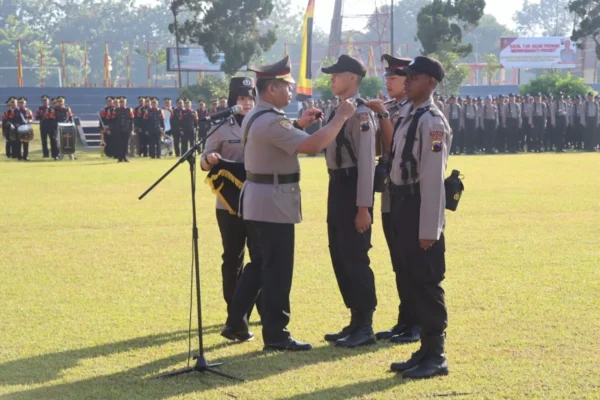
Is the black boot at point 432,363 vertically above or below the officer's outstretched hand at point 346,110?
below

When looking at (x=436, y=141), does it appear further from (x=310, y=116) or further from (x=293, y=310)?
(x=293, y=310)

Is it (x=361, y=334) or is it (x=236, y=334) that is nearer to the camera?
(x=361, y=334)

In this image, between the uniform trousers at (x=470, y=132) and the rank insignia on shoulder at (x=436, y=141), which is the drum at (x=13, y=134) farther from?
the rank insignia on shoulder at (x=436, y=141)

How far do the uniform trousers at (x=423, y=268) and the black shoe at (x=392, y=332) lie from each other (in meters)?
0.92

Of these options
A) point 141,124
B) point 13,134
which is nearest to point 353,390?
point 13,134

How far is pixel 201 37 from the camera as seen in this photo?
4578 cm

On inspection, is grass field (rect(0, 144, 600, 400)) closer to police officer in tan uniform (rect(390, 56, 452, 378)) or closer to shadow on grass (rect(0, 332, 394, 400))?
shadow on grass (rect(0, 332, 394, 400))

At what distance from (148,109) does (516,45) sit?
40.2 m

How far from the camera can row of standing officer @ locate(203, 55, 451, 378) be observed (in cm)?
568

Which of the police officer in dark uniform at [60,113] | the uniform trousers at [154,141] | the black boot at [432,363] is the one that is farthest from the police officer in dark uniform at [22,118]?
the black boot at [432,363]

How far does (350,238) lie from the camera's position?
6.50 metres

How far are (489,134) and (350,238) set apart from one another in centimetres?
2771

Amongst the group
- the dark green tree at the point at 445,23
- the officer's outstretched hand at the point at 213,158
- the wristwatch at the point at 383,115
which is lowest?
the officer's outstretched hand at the point at 213,158

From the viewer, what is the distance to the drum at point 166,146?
3309 centimetres
